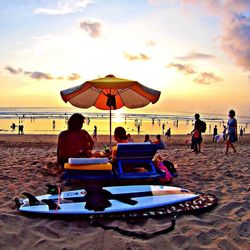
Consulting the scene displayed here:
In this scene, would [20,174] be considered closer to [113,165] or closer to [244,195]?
[113,165]

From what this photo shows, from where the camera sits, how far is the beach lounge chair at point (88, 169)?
230 inches

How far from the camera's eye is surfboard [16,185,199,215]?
180 inches

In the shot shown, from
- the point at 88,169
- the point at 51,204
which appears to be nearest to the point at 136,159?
the point at 88,169

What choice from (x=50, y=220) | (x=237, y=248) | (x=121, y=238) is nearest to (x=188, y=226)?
(x=237, y=248)

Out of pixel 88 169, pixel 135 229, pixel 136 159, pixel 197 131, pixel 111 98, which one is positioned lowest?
pixel 135 229

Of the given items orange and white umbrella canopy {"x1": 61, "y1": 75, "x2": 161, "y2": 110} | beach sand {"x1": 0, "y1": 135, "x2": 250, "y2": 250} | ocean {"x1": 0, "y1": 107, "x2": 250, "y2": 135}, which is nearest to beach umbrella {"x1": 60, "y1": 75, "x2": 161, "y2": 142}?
orange and white umbrella canopy {"x1": 61, "y1": 75, "x2": 161, "y2": 110}

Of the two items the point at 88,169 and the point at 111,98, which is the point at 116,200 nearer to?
the point at 88,169

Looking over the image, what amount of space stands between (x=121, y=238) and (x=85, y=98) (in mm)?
5643

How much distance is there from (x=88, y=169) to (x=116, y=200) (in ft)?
3.76

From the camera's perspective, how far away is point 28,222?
426 cm

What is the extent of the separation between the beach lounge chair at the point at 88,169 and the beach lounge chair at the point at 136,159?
0.29m

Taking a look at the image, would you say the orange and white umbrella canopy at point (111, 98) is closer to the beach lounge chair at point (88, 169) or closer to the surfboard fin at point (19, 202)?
the beach lounge chair at point (88, 169)

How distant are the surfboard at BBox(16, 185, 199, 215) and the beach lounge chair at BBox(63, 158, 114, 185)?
1.82 feet

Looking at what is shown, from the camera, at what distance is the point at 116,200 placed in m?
4.93
